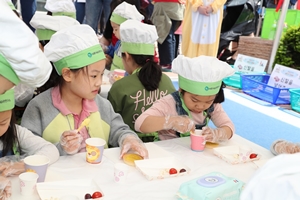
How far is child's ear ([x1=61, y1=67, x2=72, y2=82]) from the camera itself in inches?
65.6

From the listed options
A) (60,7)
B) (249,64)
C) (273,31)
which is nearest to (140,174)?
(60,7)

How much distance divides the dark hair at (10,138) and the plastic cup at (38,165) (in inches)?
8.9

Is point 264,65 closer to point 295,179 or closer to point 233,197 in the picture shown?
point 233,197

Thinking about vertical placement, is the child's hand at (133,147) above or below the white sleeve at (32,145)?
below

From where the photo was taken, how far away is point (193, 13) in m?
4.90

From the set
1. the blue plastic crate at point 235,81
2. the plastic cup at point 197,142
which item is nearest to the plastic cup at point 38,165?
the plastic cup at point 197,142

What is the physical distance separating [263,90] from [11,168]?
3955 mm

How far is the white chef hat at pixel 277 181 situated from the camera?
564 mm

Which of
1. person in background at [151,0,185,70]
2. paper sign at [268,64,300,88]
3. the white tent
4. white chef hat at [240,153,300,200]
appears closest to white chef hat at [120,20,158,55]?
white chef hat at [240,153,300,200]

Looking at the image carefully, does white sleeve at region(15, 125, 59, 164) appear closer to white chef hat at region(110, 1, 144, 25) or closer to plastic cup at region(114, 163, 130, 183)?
plastic cup at region(114, 163, 130, 183)

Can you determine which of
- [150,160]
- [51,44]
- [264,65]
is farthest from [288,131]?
[51,44]

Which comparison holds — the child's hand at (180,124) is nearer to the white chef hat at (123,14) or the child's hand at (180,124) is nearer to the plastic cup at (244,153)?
the plastic cup at (244,153)

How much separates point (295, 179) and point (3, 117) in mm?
1065

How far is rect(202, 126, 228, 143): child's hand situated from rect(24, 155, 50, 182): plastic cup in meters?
0.82
